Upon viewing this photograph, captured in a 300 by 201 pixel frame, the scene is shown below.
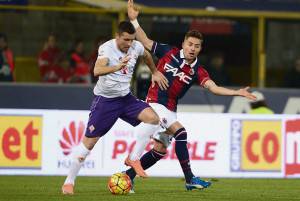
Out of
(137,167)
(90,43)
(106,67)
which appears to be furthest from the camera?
(90,43)

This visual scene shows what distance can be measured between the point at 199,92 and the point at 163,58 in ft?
23.0

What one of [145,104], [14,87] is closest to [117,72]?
[145,104]

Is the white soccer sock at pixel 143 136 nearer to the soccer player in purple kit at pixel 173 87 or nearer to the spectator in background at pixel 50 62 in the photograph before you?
the soccer player in purple kit at pixel 173 87

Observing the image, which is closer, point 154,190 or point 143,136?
point 143,136

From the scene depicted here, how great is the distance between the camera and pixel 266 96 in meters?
22.2

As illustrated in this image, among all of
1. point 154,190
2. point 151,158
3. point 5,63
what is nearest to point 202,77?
point 151,158

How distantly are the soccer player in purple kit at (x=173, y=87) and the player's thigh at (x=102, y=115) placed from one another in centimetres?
59

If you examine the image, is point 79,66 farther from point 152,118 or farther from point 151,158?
point 152,118

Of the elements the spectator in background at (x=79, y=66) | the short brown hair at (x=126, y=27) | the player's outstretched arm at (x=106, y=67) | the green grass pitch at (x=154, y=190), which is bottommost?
the green grass pitch at (x=154, y=190)

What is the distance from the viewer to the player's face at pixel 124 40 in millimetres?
13945

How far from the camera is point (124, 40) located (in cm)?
1398

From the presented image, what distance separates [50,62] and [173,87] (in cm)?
938

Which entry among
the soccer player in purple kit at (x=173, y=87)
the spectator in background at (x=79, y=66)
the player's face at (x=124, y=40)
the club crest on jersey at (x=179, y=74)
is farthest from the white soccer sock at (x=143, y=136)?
the spectator in background at (x=79, y=66)

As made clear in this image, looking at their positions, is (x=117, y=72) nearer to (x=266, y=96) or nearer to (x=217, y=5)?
(x=266, y=96)
